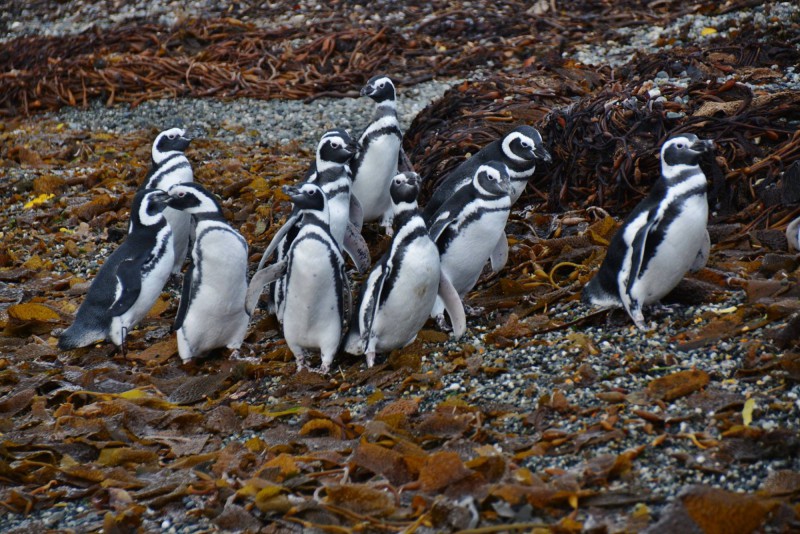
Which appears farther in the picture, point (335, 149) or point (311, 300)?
point (335, 149)

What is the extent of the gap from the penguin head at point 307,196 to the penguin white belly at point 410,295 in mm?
552

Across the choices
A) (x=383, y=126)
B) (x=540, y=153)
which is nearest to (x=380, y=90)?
(x=383, y=126)

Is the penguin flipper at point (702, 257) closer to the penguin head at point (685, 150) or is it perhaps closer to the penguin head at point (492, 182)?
the penguin head at point (685, 150)

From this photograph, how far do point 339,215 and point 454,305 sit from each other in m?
1.13

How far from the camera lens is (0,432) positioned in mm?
4230

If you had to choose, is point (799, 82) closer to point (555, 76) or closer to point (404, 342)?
point (555, 76)

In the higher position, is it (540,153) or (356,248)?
(540,153)

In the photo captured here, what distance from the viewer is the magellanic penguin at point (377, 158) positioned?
6.12m

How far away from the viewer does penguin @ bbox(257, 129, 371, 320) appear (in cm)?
534

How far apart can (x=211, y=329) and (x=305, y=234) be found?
78 cm

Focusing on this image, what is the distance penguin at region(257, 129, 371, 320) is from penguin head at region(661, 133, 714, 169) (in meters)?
1.77

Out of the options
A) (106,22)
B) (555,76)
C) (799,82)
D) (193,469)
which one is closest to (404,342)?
(193,469)

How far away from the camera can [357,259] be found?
211 inches

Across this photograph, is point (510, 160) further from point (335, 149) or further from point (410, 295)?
point (410, 295)
